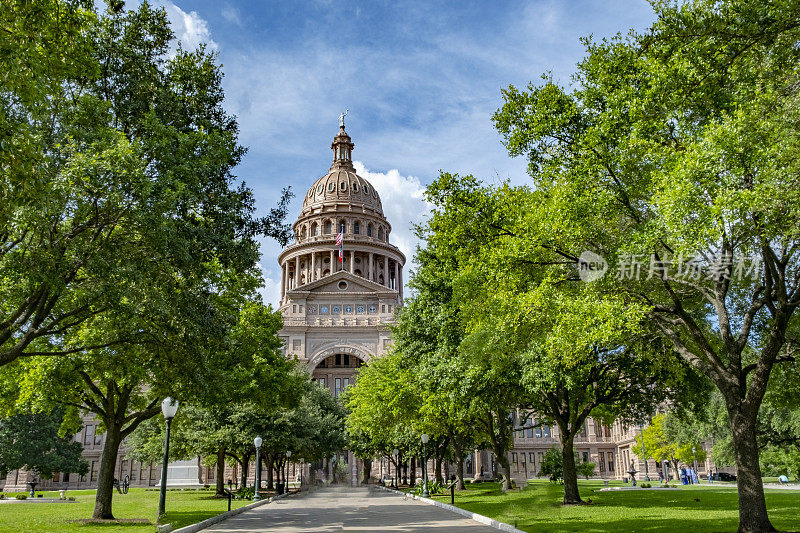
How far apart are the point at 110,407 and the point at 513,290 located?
16626 mm

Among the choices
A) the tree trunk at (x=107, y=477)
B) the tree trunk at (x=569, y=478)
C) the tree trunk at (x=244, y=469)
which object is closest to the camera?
the tree trunk at (x=107, y=477)

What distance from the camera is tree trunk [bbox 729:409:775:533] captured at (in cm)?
1311

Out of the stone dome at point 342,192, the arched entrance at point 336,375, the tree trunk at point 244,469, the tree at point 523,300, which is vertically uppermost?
the stone dome at point 342,192

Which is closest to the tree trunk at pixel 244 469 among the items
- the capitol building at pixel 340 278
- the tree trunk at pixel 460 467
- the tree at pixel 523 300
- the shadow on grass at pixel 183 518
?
the tree trunk at pixel 460 467

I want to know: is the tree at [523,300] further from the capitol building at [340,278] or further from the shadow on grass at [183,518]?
the capitol building at [340,278]

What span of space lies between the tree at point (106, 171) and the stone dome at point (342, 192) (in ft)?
338

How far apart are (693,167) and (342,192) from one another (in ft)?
370

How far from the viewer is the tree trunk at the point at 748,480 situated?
1311 cm

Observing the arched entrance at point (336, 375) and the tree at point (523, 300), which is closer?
the tree at point (523, 300)

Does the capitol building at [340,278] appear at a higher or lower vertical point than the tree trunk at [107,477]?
higher

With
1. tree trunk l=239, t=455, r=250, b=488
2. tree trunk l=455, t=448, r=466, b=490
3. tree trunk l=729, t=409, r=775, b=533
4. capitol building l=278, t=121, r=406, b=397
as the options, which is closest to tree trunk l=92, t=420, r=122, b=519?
tree trunk l=729, t=409, r=775, b=533

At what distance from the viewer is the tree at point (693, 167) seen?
1254cm

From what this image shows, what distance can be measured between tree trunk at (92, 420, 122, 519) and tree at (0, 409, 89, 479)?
42.1m

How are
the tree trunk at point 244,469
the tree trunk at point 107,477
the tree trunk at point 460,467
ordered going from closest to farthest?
1. the tree trunk at point 107,477
2. the tree trunk at point 460,467
3. the tree trunk at point 244,469
